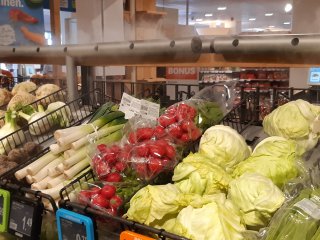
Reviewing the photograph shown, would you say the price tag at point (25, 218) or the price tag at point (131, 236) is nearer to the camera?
the price tag at point (131, 236)

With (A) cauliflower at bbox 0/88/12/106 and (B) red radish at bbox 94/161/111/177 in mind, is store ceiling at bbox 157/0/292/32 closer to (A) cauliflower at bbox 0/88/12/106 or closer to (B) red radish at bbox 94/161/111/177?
(A) cauliflower at bbox 0/88/12/106

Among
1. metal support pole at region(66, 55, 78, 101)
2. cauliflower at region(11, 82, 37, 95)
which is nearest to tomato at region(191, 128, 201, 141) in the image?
metal support pole at region(66, 55, 78, 101)

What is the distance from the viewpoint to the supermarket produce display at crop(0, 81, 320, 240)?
83 centimetres

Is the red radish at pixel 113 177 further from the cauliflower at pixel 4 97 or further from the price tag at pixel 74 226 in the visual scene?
the cauliflower at pixel 4 97

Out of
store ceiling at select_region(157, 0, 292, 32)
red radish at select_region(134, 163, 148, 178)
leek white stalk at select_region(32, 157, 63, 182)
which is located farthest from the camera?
store ceiling at select_region(157, 0, 292, 32)

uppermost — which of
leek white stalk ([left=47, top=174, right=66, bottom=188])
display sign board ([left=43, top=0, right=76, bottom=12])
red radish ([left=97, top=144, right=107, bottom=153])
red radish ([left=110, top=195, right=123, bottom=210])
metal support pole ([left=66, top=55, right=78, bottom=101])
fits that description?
display sign board ([left=43, top=0, right=76, bottom=12])

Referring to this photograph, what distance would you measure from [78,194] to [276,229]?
510mm

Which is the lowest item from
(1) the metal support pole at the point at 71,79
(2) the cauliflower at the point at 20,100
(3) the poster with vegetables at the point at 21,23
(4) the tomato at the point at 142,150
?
(4) the tomato at the point at 142,150

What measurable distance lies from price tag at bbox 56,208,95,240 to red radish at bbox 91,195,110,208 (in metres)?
0.05

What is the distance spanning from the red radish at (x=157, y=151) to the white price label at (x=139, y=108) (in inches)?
10.1

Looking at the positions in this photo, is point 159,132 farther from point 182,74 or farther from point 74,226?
point 182,74

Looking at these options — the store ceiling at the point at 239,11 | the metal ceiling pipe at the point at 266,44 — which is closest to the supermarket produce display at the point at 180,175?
the metal ceiling pipe at the point at 266,44

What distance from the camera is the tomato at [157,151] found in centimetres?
110

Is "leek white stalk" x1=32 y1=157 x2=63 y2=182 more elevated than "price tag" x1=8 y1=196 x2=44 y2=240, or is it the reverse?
"leek white stalk" x1=32 y1=157 x2=63 y2=182
